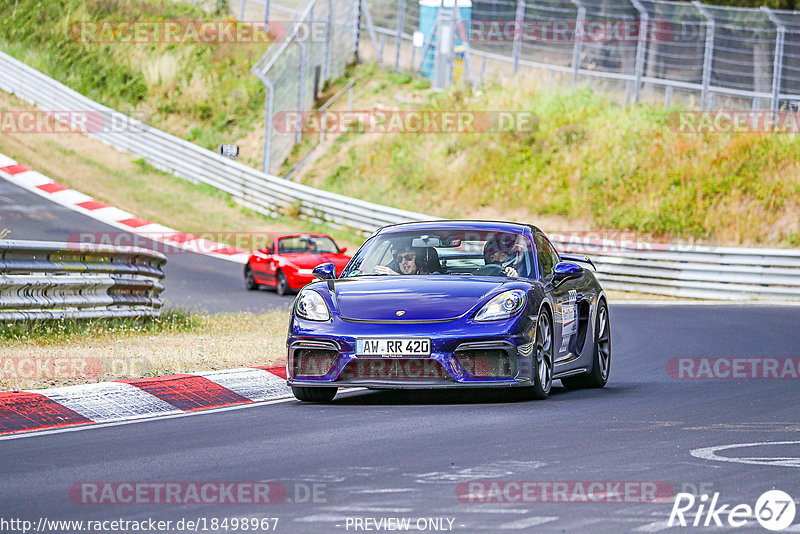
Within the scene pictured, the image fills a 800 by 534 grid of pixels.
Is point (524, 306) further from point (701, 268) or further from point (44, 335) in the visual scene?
point (701, 268)

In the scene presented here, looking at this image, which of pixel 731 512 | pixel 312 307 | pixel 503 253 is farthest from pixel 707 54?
pixel 731 512

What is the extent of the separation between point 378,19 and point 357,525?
3724 cm

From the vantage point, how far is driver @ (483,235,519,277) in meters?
9.88

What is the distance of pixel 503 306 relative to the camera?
9023mm

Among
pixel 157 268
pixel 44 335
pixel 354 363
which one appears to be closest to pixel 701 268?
pixel 157 268

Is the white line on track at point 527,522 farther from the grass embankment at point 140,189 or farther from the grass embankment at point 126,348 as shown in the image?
the grass embankment at point 140,189

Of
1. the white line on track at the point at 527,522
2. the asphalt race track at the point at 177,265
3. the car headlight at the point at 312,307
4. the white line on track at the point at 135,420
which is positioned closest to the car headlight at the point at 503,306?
the car headlight at the point at 312,307

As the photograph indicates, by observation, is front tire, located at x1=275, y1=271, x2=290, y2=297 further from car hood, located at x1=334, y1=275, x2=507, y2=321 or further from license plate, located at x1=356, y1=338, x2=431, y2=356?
license plate, located at x1=356, y1=338, x2=431, y2=356

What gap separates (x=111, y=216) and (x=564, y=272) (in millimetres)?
22140

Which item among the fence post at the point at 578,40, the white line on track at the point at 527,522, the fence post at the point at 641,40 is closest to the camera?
the white line on track at the point at 527,522

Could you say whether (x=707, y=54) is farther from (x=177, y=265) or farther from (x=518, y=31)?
(x=177, y=265)

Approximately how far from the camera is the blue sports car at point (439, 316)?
882 cm

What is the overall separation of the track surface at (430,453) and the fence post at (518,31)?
24.4 m

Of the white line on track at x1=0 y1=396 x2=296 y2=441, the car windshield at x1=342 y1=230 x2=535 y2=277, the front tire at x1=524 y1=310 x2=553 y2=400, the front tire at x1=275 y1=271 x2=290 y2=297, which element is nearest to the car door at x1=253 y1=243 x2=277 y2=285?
the front tire at x1=275 y1=271 x2=290 y2=297
